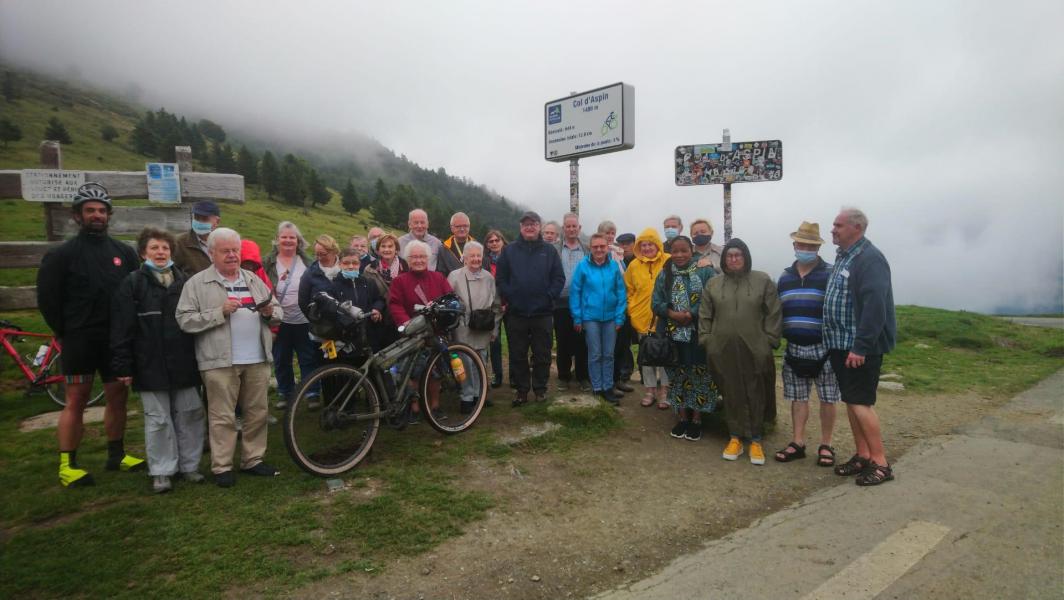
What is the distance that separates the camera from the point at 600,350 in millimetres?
6492

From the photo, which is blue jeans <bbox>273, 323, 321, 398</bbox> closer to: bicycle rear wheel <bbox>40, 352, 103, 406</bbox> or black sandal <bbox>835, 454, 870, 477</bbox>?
bicycle rear wheel <bbox>40, 352, 103, 406</bbox>

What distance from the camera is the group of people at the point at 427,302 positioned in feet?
14.2

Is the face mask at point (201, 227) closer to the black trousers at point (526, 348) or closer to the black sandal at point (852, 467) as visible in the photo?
the black trousers at point (526, 348)

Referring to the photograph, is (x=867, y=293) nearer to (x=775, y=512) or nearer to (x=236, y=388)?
(x=775, y=512)

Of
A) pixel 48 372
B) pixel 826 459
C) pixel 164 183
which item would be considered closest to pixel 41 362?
pixel 48 372

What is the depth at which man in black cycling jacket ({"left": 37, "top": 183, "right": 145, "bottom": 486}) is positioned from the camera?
441cm

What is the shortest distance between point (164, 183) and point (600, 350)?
610cm

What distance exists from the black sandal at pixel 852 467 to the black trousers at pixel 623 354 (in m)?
2.91

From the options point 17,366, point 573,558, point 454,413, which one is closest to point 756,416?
point 573,558

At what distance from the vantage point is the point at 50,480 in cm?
443

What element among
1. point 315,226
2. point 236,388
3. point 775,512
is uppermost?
point 315,226

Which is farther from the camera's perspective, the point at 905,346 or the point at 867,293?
the point at 905,346

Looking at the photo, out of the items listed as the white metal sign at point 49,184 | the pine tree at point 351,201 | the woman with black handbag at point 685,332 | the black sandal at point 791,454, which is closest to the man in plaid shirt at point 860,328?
the black sandal at point 791,454

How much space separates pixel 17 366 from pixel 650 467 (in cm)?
913
